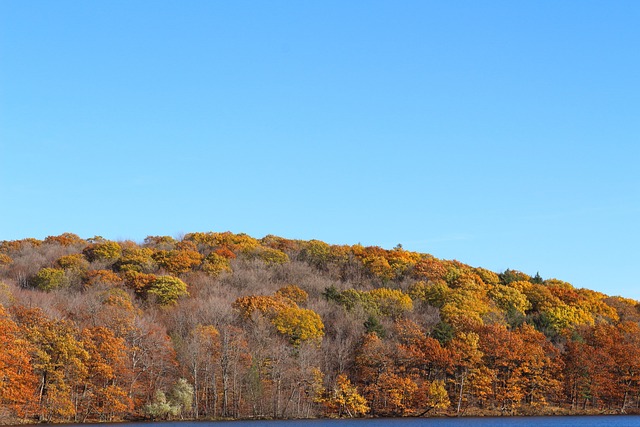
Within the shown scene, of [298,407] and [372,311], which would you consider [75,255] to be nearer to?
[372,311]

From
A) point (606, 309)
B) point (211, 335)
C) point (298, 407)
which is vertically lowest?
point (298, 407)

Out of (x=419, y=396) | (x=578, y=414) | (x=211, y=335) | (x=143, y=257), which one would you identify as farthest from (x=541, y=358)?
(x=143, y=257)

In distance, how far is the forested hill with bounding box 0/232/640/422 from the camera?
71125 mm

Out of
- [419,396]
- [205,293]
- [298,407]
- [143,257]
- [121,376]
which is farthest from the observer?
[143,257]

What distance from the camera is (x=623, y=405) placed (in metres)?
89.7

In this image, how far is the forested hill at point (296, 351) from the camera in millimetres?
71125

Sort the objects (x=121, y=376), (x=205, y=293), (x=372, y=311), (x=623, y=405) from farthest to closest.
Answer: (x=205, y=293) < (x=372, y=311) < (x=623, y=405) < (x=121, y=376)

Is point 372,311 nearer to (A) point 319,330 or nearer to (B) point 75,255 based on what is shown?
(A) point 319,330

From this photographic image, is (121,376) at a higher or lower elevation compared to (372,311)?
lower

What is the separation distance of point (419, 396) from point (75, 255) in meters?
82.0

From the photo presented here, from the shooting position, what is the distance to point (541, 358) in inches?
3415

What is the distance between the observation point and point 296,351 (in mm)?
83188

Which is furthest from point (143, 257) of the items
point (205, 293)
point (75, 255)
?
point (205, 293)

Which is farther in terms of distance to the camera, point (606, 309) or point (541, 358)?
point (606, 309)
